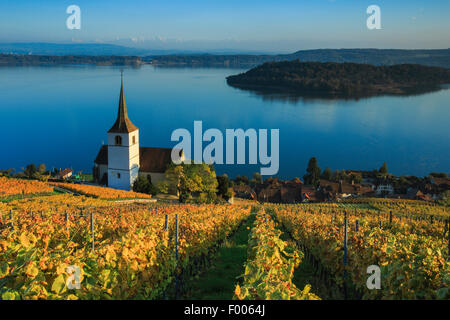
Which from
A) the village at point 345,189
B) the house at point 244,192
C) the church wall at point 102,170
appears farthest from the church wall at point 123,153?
the village at point 345,189

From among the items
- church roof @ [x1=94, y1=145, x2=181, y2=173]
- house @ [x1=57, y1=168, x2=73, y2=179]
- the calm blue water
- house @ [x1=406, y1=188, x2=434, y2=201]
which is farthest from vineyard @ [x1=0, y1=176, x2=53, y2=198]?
house @ [x1=406, y1=188, x2=434, y2=201]

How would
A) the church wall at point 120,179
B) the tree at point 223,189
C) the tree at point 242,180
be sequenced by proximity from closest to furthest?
the tree at point 223,189 < the church wall at point 120,179 < the tree at point 242,180

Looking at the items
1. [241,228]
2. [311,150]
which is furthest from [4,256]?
[311,150]

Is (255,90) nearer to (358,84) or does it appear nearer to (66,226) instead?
(358,84)

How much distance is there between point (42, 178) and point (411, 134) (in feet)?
233

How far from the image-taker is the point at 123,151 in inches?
1361

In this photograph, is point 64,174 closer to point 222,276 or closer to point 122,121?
point 122,121

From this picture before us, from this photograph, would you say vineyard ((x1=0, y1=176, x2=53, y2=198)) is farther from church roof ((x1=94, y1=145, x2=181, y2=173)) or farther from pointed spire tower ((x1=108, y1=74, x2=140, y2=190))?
church roof ((x1=94, y1=145, x2=181, y2=173))

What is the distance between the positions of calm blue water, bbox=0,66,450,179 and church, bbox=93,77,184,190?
20890mm

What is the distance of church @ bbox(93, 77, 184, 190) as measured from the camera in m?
34.4

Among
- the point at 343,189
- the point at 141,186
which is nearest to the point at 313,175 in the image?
the point at 343,189

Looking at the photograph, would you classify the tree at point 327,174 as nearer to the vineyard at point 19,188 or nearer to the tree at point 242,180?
the tree at point 242,180

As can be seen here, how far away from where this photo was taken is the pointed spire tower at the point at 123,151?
34.3m

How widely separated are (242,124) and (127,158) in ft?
163
